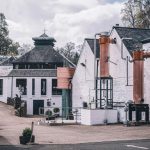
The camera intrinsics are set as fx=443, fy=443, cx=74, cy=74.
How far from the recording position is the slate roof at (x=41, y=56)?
66.4 meters

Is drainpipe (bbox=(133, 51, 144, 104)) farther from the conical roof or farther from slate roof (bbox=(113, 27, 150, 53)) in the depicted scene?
the conical roof

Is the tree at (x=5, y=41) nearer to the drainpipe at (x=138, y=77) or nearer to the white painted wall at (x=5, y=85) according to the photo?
the white painted wall at (x=5, y=85)

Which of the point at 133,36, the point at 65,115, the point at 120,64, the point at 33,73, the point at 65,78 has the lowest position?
the point at 65,115

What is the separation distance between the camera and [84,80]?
45531 mm

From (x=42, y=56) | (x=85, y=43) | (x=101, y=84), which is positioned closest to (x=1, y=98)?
(x=42, y=56)

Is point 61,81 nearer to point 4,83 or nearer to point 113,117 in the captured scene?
point 113,117

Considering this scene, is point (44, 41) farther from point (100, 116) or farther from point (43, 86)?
point (100, 116)

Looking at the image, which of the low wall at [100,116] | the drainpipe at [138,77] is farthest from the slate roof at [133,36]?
the low wall at [100,116]

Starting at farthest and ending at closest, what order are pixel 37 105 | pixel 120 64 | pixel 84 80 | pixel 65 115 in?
1. pixel 37 105
2. pixel 65 115
3. pixel 84 80
4. pixel 120 64

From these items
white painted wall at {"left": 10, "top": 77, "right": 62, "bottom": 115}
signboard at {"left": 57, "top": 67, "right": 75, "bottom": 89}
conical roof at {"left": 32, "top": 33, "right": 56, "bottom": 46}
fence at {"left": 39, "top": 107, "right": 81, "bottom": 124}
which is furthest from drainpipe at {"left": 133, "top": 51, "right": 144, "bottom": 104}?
conical roof at {"left": 32, "top": 33, "right": 56, "bottom": 46}

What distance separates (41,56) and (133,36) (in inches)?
1181

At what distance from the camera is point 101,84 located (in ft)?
129

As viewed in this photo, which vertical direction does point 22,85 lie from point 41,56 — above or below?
below

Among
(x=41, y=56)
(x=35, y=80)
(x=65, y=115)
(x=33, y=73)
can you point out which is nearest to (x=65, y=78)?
(x=65, y=115)
